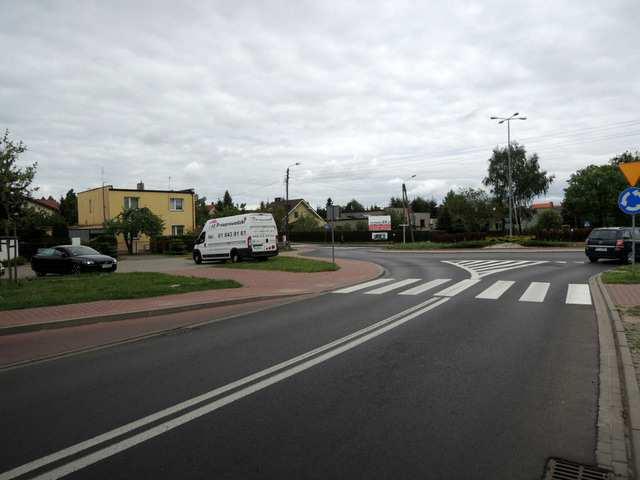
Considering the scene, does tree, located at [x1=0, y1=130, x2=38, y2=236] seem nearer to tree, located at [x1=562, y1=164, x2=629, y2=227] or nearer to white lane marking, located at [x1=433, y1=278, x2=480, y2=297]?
white lane marking, located at [x1=433, y1=278, x2=480, y2=297]

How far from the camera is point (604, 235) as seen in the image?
2062 centimetres

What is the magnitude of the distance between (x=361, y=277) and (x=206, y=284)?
5.64m

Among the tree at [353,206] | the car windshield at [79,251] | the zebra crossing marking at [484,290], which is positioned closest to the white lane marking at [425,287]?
the zebra crossing marking at [484,290]

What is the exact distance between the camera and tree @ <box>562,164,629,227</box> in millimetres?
56156

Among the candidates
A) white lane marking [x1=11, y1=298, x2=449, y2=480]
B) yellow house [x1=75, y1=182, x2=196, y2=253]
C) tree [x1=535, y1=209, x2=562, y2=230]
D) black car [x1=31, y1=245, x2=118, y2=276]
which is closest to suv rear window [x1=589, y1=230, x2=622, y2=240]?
white lane marking [x1=11, y1=298, x2=449, y2=480]

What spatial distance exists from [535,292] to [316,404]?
9.18 meters

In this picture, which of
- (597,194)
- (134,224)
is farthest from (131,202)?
(597,194)

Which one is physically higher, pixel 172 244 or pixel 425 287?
pixel 172 244

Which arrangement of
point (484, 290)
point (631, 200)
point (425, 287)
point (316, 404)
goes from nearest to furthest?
point (316, 404)
point (631, 200)
point (484, 290)
point (425, 287)

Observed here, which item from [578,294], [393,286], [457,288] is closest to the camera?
[578,294]

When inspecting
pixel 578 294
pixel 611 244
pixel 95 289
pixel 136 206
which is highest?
pixel 136 206

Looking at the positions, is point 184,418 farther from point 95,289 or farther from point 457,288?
point 457,288

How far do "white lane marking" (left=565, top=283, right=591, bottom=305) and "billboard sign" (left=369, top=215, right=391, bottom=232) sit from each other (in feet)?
149

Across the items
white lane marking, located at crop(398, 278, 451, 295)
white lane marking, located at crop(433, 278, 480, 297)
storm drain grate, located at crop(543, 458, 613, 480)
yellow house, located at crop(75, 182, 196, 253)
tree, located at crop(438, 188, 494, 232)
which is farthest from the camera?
tree, located at crop(438, 188, 494, 232)
